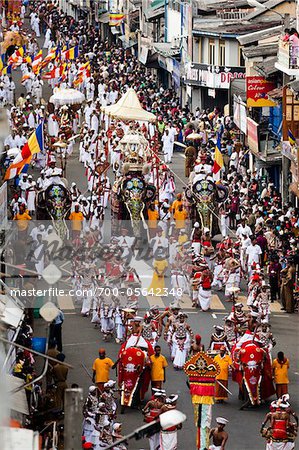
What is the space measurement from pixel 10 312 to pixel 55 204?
17893 millimetres

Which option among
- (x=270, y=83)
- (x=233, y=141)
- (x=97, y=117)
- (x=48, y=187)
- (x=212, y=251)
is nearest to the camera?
(x=212, y=251)

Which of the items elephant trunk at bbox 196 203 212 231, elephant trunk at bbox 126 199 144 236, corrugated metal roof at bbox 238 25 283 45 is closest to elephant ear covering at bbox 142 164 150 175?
elephant trunk at bbox 126 199 144 236

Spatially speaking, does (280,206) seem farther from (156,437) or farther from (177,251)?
(156,437)

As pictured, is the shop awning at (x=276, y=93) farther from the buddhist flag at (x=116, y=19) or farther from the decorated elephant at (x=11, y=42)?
the buddhist flag at (x=116, y=19)

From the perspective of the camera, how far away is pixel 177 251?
35844 millimetres

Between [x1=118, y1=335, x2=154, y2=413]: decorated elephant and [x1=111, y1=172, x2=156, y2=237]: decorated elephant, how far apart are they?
12336mm

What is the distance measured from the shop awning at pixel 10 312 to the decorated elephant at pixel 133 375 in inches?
185

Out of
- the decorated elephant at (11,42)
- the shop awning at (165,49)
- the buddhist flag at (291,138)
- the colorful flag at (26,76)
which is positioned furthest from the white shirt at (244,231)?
the decorated elephant at (11,42)

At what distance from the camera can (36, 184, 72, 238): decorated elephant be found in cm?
3994

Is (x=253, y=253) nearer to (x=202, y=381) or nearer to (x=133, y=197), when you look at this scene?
(x=133, y=197)

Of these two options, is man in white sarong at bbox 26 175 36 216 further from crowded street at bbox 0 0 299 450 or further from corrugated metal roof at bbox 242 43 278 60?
corrugated metal roof at bbox 242 43 278 60

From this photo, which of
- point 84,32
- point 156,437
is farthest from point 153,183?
point 84,32

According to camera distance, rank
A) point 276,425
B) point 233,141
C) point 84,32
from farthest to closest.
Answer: point 84,32 < point 233,141 < point 276,425

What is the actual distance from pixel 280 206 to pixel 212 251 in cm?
585
